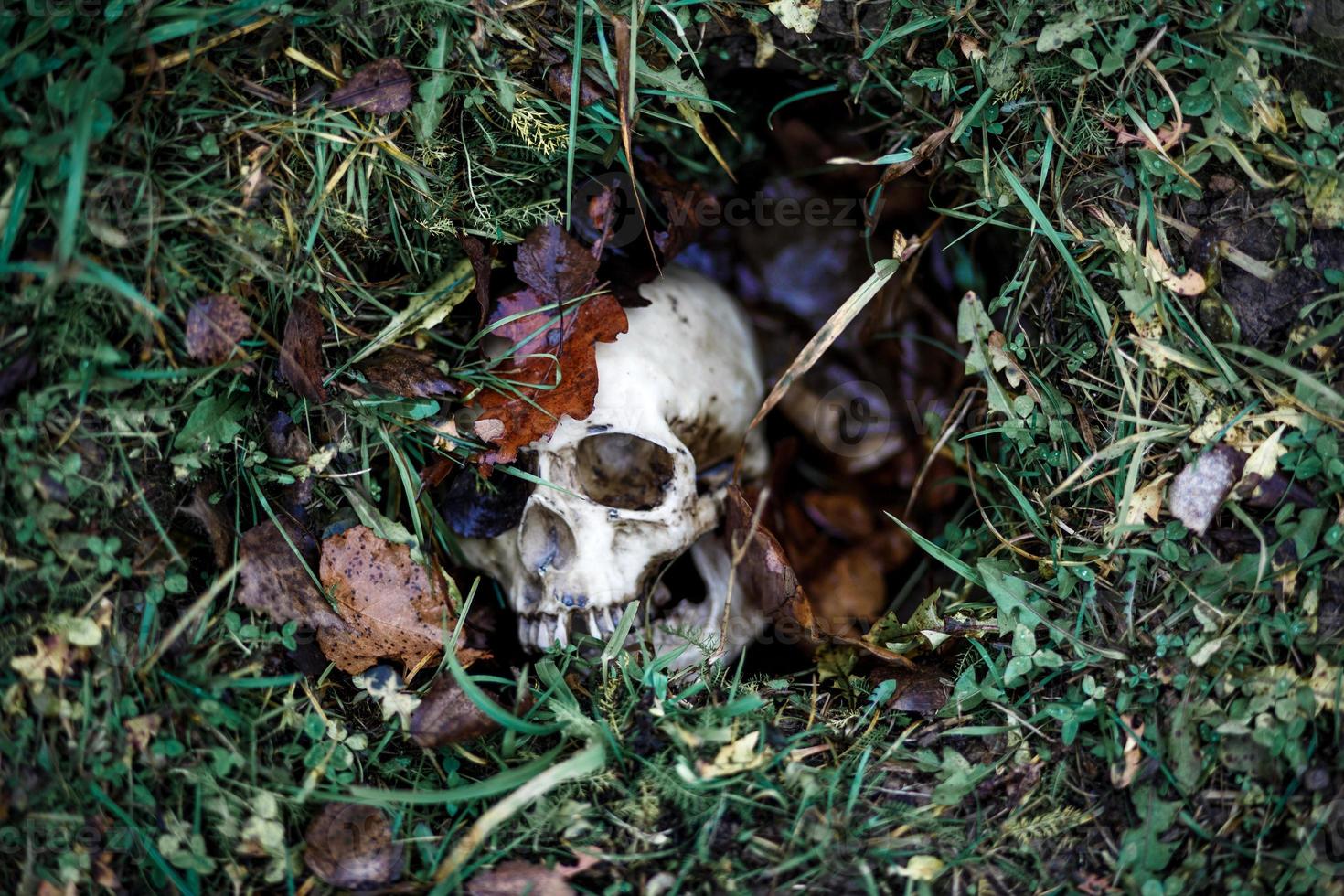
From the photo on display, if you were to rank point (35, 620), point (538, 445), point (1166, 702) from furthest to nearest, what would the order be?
point (538, 445)
point (1166, 702)
point (35, 620)

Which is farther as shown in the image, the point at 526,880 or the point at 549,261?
the point at 549,261

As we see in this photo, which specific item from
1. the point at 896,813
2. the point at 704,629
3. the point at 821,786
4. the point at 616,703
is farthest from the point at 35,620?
the point at 896,813

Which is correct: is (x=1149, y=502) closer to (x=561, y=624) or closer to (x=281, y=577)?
(x=561, y=624)

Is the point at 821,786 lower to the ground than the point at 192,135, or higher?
lower

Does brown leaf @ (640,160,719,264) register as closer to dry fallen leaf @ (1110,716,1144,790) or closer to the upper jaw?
the upper jaw

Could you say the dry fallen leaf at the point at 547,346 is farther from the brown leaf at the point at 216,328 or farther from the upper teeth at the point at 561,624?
the brown leaf at the point at 216,328

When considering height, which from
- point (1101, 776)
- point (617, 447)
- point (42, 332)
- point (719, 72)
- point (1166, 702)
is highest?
point (719, 72)

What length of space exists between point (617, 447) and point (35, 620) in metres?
1.38

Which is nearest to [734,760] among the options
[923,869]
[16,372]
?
[923,869]

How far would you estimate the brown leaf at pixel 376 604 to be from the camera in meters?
2.12

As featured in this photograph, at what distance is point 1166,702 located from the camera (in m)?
1.99

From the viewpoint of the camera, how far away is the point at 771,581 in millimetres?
2324

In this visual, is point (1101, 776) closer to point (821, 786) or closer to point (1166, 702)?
point (1166, 702)

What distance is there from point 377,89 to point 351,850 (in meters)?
1.73
